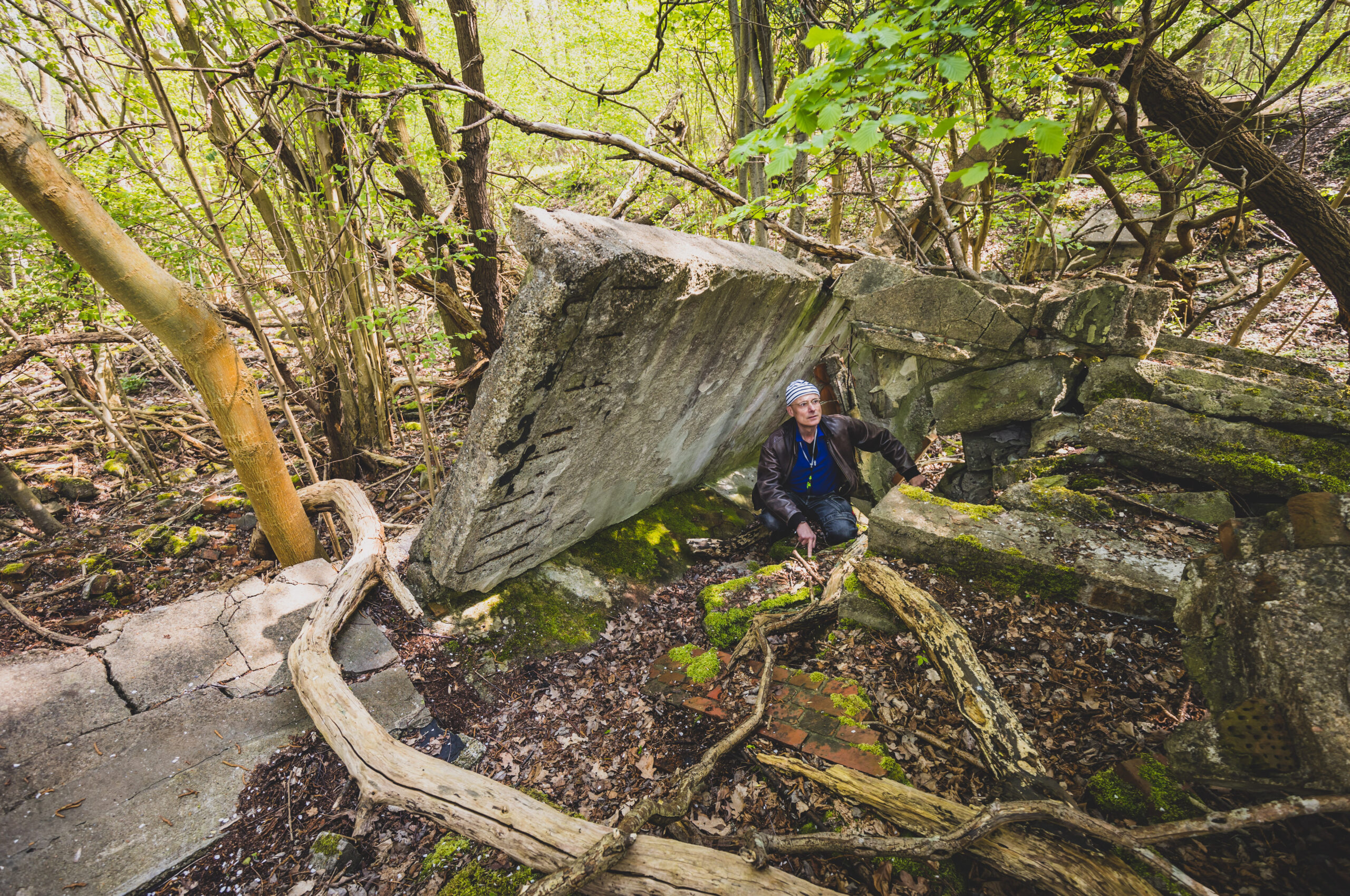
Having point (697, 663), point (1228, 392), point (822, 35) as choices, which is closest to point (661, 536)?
point (697, 663)

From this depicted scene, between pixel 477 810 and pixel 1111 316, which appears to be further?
pixel 1111 316

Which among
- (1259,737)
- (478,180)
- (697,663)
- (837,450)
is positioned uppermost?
(478,180)

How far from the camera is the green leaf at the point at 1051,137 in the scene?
1.59 metres

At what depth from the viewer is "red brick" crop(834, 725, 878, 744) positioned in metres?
2.15

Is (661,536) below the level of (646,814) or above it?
above

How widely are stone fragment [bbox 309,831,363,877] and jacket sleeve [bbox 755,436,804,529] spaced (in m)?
3.22

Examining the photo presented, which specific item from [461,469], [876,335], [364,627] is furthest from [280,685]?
[876,335]

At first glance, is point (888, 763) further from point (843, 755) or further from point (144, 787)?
point (144, 787)

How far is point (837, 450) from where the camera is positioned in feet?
14.7

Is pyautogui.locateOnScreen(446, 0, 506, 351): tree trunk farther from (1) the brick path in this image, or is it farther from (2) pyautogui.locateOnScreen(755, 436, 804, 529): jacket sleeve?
(1) the brick path

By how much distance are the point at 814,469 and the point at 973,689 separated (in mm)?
2592

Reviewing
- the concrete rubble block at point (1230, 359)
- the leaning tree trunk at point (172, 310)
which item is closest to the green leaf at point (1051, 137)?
Result: the concrete rubble block at point (1230, 359)

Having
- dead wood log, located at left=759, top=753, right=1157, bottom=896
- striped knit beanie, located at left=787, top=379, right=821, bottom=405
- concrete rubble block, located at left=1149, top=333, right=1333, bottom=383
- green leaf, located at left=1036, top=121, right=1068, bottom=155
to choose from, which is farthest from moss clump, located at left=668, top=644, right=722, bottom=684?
concrete rubble block, located at left=1149, top=333, right=1333, bottom=383

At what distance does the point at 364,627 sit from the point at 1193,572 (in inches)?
162
